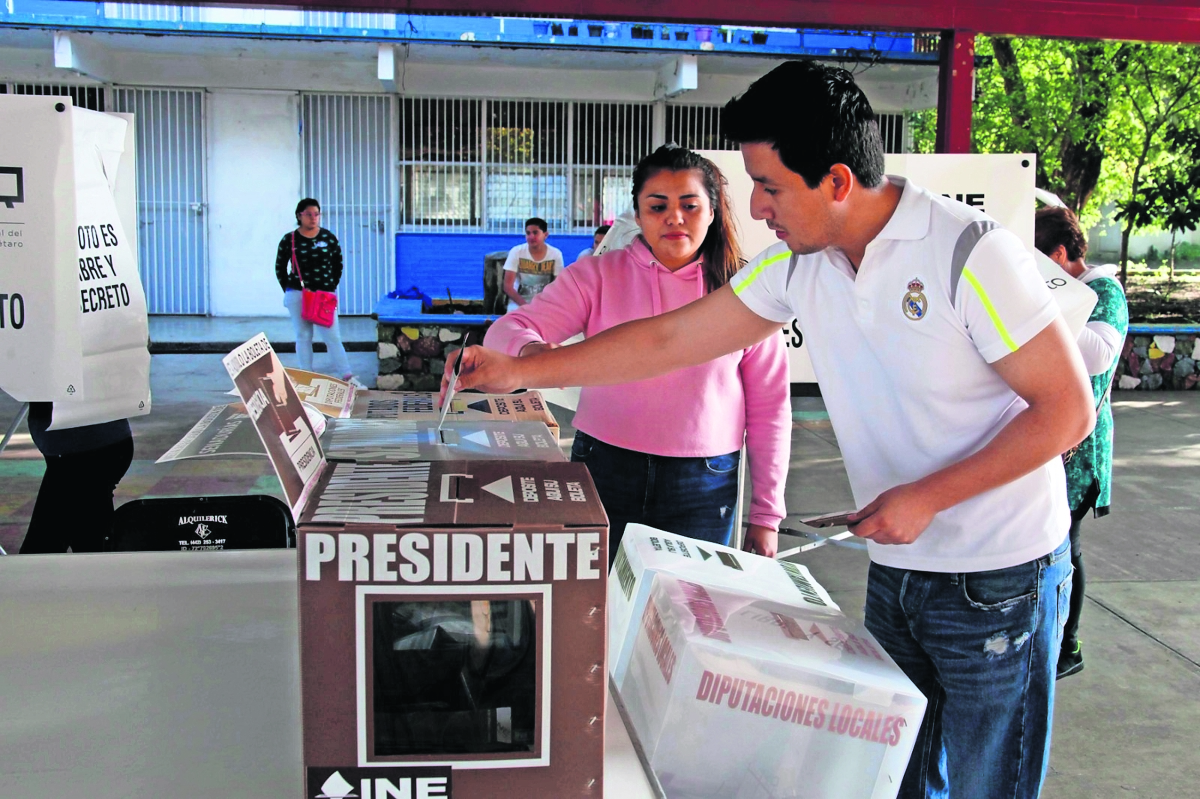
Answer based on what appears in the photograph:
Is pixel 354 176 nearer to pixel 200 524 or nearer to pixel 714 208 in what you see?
pixel 200 524

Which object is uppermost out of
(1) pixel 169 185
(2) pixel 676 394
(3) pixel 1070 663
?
(1) pixel 169 185

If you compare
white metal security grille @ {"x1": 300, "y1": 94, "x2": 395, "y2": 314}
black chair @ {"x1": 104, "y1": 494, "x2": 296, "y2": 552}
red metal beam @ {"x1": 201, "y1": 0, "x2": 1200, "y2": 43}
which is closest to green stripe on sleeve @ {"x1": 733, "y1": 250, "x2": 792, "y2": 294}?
black chair @ {"x1": 104, "y1": 494, "x2": 296, "y2": 552}

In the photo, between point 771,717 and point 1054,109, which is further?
point 1054,109

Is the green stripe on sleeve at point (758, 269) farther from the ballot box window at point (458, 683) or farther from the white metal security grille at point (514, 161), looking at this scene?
the white metal security grille at point (514, 161)

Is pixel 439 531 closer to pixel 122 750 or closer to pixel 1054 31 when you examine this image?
pixel 122 750

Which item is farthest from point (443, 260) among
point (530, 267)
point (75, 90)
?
point (530, 267)

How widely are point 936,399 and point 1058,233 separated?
2.59 meters

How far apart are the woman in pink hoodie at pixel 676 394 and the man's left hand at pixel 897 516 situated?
3.57ft

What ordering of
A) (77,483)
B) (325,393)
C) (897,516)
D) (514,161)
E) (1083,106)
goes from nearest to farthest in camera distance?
(897,516) → (325,393) → (77,483) → (1083,106) → (514,161)

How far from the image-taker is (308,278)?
9.45 meters

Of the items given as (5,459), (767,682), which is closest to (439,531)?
(767,682)

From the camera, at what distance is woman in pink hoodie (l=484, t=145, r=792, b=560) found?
102 inches

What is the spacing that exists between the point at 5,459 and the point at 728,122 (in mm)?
6432

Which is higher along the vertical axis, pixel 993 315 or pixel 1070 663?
pixel 993 315
